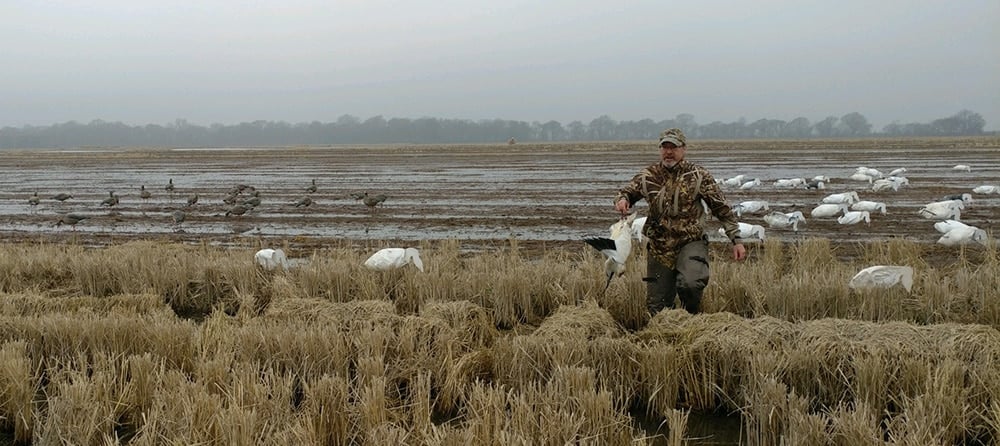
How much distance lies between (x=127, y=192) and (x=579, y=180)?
46.1 ft

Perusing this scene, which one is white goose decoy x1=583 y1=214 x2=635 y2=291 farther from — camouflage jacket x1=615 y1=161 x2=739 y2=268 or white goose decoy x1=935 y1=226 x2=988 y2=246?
white goose decoy x1=935 y1=226 x2=988 y2=246

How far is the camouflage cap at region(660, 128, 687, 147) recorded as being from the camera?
5.18m

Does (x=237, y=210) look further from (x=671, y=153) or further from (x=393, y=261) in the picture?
(x=671, y=153)

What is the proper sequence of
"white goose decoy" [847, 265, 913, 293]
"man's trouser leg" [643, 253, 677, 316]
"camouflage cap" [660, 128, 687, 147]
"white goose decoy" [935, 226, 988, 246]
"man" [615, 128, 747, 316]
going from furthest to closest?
"white goose decoy" [935, 226, 988, 246]
"white goose decoy" [847, 265, 913, 293]
"man's trouser leg" [643, 253, 677, 316]
"man" [615, 128, 747, 316]
"camouflage cap" [660, 128, 687, 147]

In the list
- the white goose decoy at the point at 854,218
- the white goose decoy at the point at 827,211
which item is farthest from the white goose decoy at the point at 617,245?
the white goose decoy at the point at 827,211

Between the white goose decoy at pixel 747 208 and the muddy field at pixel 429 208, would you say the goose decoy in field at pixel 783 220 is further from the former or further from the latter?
the white goose decoy at pixel 747 208

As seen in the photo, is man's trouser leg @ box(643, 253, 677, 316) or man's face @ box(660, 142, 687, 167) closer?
man's face @ box(660, 142, 687, 167)

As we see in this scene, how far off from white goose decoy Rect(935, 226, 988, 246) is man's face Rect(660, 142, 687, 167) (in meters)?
5.84

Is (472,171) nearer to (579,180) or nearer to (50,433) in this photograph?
(579,180)

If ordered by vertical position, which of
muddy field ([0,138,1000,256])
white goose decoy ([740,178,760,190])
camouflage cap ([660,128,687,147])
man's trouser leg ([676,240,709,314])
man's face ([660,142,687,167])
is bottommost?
muddy field ([0,138,1000,256])

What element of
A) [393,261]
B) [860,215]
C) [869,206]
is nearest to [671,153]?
[393,261]

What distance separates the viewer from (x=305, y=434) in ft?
11.6

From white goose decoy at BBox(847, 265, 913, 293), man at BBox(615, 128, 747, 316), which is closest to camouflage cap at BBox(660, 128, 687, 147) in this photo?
man at BBox(615, 128, 747, 316)

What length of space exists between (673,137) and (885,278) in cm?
233
